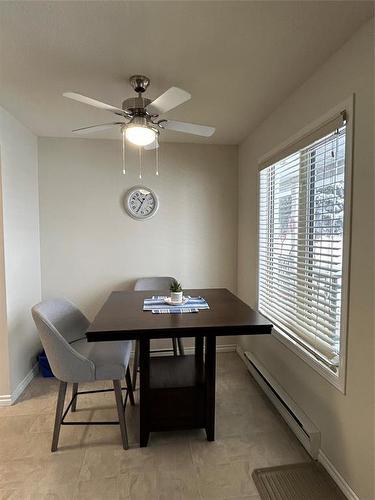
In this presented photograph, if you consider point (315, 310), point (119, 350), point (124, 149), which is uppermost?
point (124, 149)

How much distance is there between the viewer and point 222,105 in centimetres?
233

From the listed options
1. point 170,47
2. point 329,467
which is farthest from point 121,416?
point 170,47

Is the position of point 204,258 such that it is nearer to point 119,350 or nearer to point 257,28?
point 119,350

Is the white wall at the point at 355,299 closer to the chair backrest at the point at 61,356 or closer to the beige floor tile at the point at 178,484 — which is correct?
the beige floor tile at the point at 178,484

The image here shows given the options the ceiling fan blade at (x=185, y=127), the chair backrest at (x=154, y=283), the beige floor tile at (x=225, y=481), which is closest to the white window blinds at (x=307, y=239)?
the ceiling fan blade at (x=185, y=127)

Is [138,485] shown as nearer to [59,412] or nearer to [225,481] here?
[225,481]

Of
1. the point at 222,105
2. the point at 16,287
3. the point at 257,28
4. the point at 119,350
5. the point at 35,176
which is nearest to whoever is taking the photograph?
the point at 257,28

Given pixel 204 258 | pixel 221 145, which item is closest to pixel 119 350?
pixel 204 258

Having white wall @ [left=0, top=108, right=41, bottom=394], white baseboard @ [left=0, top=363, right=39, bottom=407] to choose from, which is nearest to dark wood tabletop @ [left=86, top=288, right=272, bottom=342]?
white wall @ [left=0, top=108, right=41, bottom=394]

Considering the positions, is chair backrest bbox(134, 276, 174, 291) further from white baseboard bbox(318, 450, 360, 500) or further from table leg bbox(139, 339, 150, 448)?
white baseboard bbox(318, 450, 360, 500)

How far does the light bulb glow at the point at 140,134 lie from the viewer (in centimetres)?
173

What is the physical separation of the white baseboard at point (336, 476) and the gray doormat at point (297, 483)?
20mm

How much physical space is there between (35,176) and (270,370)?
288 centimetres

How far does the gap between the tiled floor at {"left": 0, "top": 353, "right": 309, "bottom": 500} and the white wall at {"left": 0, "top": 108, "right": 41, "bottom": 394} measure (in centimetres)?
46
